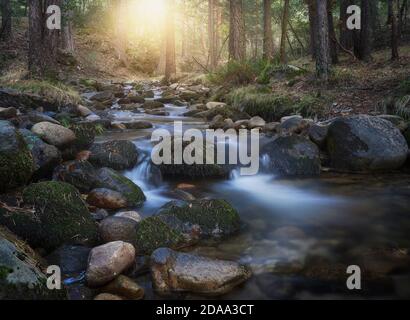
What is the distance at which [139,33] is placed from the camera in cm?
3612

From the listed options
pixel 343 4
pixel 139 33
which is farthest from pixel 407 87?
pixel 139 33

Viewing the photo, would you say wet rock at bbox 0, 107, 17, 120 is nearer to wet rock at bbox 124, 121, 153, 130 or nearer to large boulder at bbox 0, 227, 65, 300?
wet rock at bbox 124, 121, 153, 130

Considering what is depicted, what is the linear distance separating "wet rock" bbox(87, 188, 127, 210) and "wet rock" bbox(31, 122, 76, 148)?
1.87 metres

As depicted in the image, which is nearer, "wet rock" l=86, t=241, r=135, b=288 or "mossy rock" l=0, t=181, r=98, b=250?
"wet rock" l=86, t=241, r=135, b=288

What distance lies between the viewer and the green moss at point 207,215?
4.78 metres

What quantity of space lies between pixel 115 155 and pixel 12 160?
229 cm

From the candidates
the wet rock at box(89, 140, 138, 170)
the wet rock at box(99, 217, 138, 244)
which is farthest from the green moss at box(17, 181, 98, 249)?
the wet rock at box(89, 140, 138, 170)

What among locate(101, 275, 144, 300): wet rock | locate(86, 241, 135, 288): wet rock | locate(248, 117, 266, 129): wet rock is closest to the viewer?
locate(101, 275, 144, 300): wet rock

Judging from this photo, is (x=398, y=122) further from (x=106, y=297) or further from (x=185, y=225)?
(x=106, y=297)

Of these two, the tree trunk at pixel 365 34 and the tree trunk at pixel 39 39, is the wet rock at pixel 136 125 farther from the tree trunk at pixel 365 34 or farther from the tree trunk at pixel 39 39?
the tree trunk at pixel 365 34

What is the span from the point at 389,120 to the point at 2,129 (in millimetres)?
6914

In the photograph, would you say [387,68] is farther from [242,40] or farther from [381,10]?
[381,10]

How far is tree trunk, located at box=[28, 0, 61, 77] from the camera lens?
1156cm

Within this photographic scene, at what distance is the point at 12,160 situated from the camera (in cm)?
492
